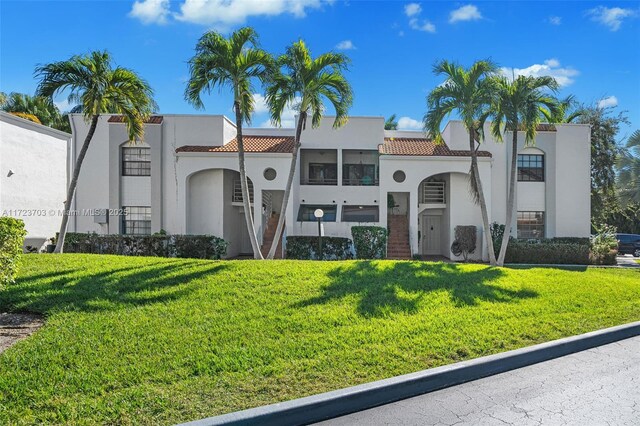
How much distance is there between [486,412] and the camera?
4395 millimetres

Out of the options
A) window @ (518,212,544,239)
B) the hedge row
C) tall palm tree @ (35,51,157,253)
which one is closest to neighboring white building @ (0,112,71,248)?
the hedge row

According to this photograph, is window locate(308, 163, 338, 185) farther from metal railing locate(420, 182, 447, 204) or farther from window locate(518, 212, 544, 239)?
window locate(518, 212, 544, 239)

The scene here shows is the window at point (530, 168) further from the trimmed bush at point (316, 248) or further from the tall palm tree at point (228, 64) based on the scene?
the tall palm tree at point (228, 64)

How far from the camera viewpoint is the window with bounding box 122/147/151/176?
20562 mm

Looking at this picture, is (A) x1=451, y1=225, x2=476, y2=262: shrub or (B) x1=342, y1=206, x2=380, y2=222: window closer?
(A) x1=451, y1=225, x2=476, y2=262: shrub

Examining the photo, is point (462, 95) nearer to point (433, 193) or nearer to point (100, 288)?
point (433, 193)

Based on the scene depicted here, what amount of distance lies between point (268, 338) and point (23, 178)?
16.5 meters

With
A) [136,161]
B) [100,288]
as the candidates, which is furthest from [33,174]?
[100,288]

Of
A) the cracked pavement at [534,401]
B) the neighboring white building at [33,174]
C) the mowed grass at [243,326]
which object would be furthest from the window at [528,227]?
the neighboring white building at [33,174]

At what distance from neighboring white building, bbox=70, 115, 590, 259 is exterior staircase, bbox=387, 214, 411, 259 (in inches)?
3.1

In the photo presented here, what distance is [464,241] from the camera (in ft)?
68.2

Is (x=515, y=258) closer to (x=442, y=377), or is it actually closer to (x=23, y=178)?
(x=442, y=377)

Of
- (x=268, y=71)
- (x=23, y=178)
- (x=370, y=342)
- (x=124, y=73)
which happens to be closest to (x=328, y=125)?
(x=268, y=71)

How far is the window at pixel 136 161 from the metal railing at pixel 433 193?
14662 millimetres
